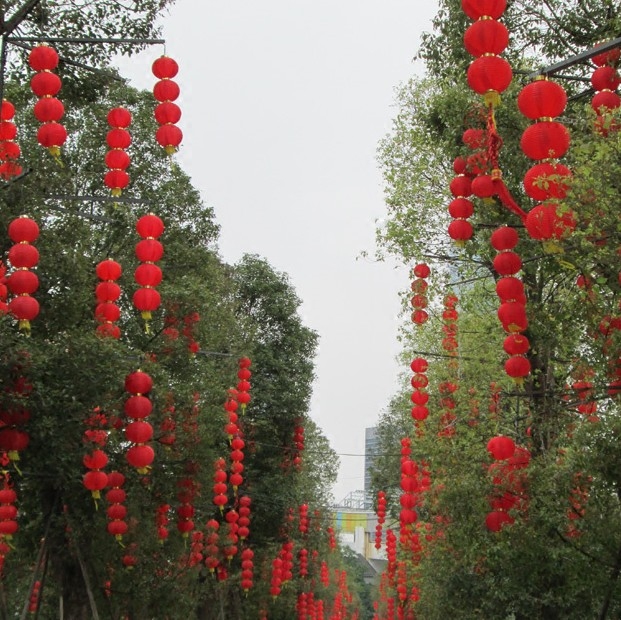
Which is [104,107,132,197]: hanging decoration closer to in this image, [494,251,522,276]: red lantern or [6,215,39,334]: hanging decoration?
[6,215,39,334]: hanging decoration

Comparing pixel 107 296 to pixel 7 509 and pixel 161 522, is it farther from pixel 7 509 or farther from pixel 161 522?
pixel 161 522

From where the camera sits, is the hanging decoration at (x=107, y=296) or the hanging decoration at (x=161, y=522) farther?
the hanging decoration at (x=161, y=522)

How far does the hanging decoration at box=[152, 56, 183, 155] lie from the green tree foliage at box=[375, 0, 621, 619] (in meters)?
3.41

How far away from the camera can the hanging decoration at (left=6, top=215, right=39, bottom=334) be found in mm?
8812

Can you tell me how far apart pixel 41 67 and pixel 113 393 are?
368 centimetres

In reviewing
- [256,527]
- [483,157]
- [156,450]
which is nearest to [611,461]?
[483,157]

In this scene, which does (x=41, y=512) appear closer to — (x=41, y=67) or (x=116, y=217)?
(x=116, y=217)

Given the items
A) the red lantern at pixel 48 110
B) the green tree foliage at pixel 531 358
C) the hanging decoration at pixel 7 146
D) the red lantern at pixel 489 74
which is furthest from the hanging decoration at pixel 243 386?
the red lantern at pixel 489 74

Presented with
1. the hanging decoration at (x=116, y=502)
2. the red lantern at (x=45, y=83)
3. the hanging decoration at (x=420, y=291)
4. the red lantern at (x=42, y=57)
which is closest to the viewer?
the red lantern at (x=42, y=57)

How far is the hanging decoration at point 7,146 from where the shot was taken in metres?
9.45

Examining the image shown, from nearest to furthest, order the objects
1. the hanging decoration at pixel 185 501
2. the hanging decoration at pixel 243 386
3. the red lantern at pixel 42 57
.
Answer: the red lantern at pixel 42 57 → the hanging decoration at pixel 185 501 → the hanging decoration at pixel 243 386

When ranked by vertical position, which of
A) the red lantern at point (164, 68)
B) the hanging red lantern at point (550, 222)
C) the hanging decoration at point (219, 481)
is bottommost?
the hanging decoration at point (219, 481)

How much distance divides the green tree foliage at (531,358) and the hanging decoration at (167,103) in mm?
3414

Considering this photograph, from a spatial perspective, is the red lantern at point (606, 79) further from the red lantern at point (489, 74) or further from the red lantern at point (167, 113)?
the red lantern at point (167, 113)
